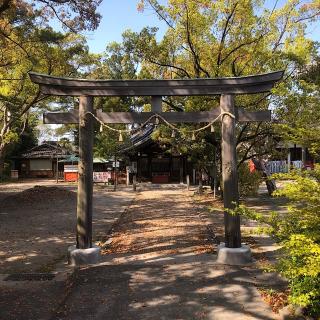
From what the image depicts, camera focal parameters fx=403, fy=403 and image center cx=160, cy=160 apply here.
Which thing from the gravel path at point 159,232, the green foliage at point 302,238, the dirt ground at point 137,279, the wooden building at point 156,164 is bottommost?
the dirt ground at point 137,279

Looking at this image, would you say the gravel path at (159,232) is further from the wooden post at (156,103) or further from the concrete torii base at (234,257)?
the wooden post at (156,103)

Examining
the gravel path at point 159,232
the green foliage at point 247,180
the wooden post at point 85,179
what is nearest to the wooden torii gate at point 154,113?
the wooden post at point 85,179

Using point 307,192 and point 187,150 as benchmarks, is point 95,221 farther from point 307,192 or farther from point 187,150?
point 307,192

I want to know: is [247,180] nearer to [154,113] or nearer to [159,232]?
[159,232]

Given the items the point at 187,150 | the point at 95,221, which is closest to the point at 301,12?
the point at 187,150

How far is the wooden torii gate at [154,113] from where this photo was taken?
881 centimetres

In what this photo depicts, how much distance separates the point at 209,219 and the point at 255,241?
4092 millimetres

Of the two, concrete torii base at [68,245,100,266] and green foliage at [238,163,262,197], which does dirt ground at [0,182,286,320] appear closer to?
concrete torii base at [68,245,100,266]

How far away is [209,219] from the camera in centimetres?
1488

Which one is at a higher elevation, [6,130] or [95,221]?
[6,130]

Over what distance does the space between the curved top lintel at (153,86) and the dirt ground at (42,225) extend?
12.8 ft

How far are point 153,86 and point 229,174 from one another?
2583 millimetres

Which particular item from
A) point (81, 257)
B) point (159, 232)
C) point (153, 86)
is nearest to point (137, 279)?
point (81, 257)

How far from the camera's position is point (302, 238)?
183 inches
